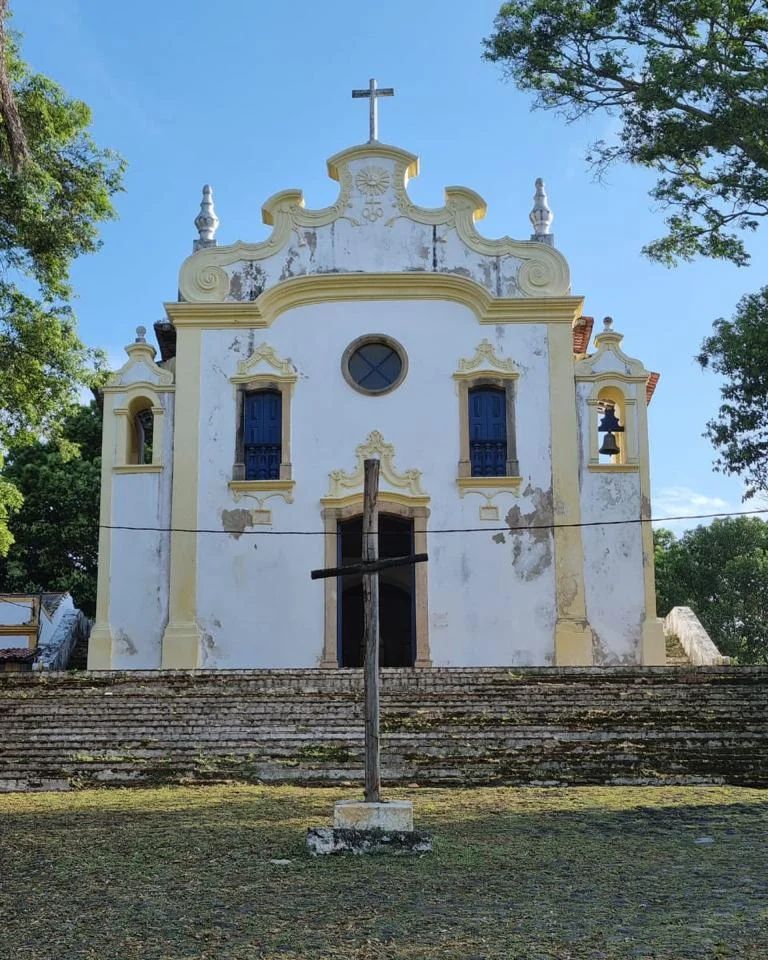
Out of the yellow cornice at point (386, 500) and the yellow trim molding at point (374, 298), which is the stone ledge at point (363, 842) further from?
the yellow trim molding at point (374, 298)

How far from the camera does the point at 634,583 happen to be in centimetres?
1811

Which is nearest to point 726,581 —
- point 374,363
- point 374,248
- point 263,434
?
point 374,363

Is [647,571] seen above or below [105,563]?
below

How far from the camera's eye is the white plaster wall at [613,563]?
706 inches

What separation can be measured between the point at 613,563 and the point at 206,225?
877cm

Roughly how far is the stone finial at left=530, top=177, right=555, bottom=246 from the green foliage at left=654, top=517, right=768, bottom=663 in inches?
745

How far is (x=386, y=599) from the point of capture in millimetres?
21219

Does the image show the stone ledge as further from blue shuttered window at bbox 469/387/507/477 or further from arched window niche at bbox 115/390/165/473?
arched window niche at bbox 115/390/165/473

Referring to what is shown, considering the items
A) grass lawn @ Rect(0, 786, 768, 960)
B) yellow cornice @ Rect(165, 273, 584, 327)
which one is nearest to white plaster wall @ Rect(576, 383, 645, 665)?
yellow cornice @ Rect(165, 273, 584, 327)

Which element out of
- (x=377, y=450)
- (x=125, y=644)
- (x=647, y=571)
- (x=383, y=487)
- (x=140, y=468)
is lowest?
(x=125, y=644)

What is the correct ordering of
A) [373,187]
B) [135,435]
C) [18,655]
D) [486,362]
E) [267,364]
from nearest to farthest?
[486,362] → [267,364] → [373,187] → [135,435] → [18,655]

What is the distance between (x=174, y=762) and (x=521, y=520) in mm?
8220

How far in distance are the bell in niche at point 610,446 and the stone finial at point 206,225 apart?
7216 millimetres

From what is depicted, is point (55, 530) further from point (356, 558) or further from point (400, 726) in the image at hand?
point (400, 726)
